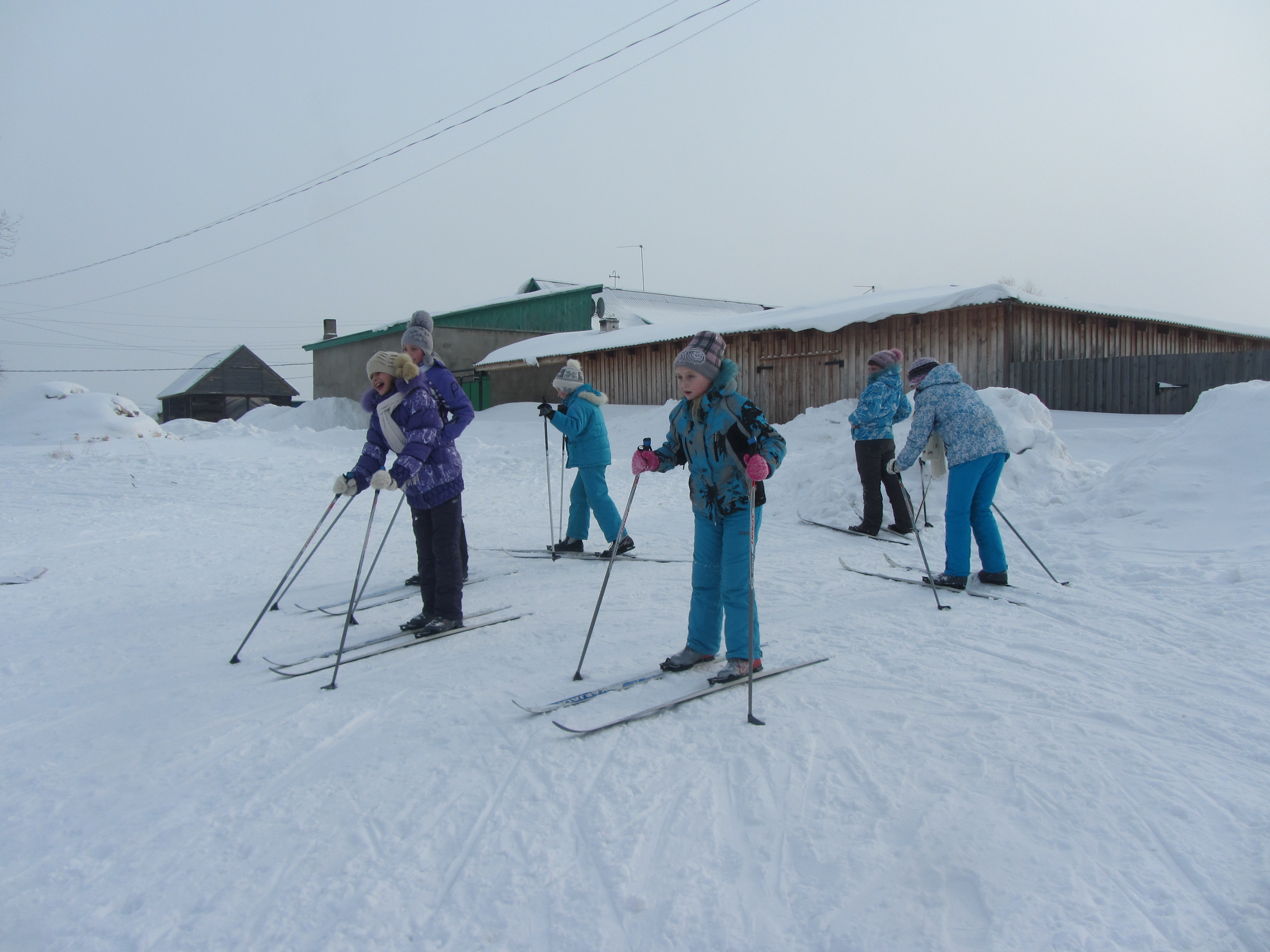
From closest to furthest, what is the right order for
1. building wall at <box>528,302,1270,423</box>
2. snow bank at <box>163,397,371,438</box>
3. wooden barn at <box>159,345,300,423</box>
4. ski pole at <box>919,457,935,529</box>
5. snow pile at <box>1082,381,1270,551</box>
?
snow pile at <box>1082,381,1270,551</box>, ski pole at <box>919,457,935,529</box>, building wall at <box>528,302,1270,423</box>, snow bank at <box>163,397,371,438</box>, wooden barn at <box>159,345,300,423</box>

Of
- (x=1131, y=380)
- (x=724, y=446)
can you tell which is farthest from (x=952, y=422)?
(x=1131, y=380)

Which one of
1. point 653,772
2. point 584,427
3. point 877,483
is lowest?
point 653,772

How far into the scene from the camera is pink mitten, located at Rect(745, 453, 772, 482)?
133 inches

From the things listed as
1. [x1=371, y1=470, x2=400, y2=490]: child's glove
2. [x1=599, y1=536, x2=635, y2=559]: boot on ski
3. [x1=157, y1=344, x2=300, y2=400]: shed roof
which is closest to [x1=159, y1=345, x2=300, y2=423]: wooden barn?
[x1=157, y1=344, x2=300, y2=400]: shed roof

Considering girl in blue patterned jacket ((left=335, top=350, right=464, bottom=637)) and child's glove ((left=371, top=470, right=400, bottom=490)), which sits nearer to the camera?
child's glove ((left=371, top=470, right=400, bottom=490))

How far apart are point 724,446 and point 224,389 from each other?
1692 inches

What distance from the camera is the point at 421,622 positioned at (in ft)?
15.3

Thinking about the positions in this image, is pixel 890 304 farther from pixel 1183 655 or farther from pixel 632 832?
pixel 632 832

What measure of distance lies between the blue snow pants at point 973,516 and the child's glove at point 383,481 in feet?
12.5

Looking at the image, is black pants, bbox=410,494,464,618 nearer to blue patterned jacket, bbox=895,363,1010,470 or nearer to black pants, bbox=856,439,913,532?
Answer: blue patterned jacket, bbox=895,363,1010,470

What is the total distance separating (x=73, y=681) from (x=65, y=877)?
202 centimetres

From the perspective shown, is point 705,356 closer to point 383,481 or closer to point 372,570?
point 383,481

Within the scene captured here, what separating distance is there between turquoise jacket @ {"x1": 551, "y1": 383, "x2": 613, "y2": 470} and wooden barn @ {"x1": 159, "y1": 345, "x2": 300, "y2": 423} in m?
36.8

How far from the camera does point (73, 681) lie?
3.88 m
